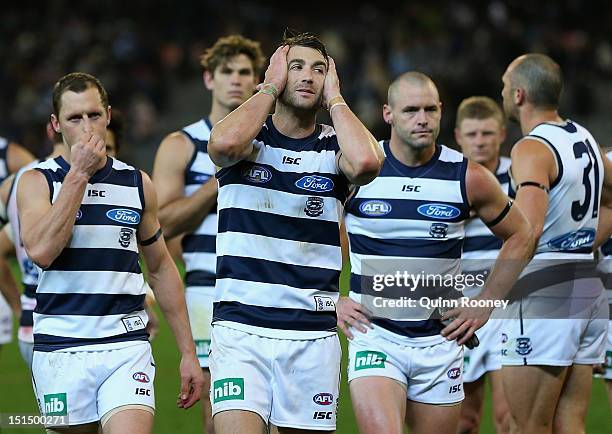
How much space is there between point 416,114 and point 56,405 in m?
2.64

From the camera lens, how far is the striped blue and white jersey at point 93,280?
5461 millimetres

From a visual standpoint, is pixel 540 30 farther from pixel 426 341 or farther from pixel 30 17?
pixel 426 341

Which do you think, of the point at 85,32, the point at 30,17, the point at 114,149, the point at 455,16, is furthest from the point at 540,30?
the point at 114,149

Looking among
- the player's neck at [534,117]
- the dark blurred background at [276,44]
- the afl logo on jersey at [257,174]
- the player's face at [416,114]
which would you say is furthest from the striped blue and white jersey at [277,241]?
the dark blurred background at [276,44]

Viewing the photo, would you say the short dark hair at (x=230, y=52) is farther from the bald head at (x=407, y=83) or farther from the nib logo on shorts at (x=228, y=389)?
the nib logo on shorts at (x=228, y=389)

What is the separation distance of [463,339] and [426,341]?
21cm

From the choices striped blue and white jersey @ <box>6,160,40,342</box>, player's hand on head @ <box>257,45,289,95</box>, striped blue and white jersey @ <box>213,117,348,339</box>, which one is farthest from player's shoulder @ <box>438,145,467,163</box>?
striped blue and white jersey @ <box>6,160,40,342</box>

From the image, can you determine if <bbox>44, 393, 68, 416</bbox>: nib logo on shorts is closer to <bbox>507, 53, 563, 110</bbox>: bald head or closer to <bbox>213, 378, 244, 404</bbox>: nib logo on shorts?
<bbox>213, 378, 244, 404</bbox>: nib logo on shorts

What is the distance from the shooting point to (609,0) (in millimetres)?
24453

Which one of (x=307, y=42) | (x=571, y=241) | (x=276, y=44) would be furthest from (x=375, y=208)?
(x=276, y=44)

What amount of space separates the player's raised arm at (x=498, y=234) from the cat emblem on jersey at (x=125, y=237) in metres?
1.85

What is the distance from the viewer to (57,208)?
17.3ft

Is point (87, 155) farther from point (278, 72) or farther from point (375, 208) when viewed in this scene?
point (375, 208)

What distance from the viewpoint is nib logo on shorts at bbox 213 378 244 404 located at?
5141mm
